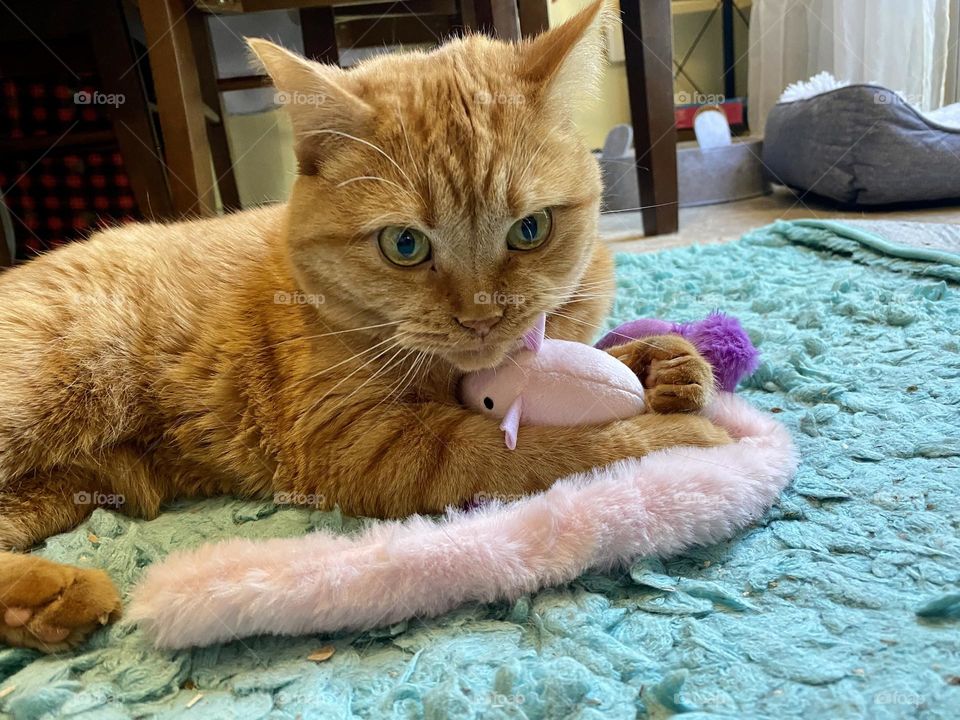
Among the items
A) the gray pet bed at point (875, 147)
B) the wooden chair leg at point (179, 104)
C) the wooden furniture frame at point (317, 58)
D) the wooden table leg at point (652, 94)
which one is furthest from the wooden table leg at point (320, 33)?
the gray pet bed at point (875, 147)

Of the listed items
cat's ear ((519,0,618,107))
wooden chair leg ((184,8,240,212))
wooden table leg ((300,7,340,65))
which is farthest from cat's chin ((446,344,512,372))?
wooden table leg ((300,7,340,65))

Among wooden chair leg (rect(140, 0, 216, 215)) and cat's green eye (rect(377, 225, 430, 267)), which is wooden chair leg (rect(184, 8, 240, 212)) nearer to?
wooden chair leg (rect(140, 0, 216, 215))

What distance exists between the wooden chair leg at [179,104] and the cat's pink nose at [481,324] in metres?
A: 1.78

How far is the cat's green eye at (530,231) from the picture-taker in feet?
3.78

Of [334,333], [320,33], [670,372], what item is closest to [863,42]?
[320,33]

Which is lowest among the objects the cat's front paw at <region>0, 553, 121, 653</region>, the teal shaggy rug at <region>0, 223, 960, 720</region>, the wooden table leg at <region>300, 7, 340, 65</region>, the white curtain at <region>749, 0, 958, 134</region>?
the teal shaggy rug at <region>0, 223, 960, 720</region>

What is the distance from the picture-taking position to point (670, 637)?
0.82 m

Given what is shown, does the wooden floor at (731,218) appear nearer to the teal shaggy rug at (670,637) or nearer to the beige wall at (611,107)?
the teal shaggy rug at (670,637)

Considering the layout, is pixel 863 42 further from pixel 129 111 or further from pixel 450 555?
pixel 450 555

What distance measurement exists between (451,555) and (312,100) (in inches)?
30.1

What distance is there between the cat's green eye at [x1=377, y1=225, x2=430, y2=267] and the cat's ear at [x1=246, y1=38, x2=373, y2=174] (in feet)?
0.62

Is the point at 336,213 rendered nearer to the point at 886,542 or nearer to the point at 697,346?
the point at 697,346

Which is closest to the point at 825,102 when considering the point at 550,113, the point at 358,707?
the point at 550,113

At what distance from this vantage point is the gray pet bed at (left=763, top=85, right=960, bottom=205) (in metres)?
3.05
